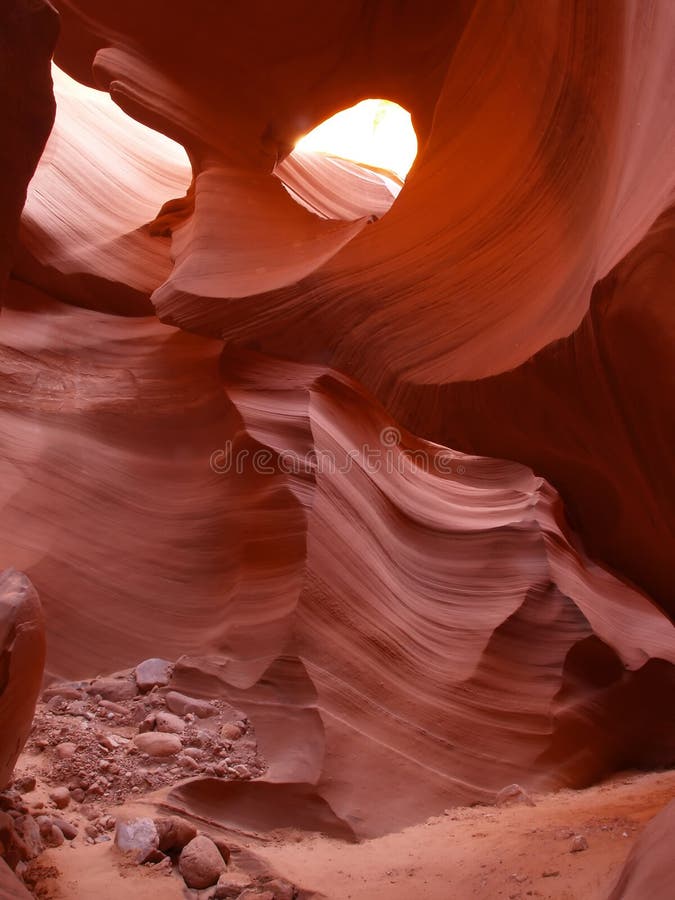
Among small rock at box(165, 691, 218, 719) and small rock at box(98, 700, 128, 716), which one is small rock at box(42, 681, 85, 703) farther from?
small rock at box(165, 691, 218, 719)

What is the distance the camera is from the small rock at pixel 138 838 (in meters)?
2.72

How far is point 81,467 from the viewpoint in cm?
442

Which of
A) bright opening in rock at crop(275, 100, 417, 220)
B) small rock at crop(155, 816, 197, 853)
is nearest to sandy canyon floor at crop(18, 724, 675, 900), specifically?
small rock at crop(155, 816, 197, 853)

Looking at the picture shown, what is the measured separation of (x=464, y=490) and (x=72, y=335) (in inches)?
97.5

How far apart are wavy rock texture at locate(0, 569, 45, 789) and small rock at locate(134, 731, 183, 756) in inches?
37.3

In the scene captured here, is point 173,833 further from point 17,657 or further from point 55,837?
point 17,657

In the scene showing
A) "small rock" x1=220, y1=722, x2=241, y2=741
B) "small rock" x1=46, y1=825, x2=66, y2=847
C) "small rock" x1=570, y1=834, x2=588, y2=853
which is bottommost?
"small rock" x1=46, y1=825, x2=66, y2=847

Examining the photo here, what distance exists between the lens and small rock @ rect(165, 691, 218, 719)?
367cm

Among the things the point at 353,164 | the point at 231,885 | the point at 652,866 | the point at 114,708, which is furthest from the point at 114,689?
the point at 353,164

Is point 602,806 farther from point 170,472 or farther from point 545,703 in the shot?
point 170,472

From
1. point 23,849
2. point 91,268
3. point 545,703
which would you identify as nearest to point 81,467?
point 91,268

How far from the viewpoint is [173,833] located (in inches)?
112

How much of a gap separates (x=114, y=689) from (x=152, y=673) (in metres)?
0.17

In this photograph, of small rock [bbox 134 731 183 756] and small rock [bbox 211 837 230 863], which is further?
small rock [bbox 134 731 183 756]
